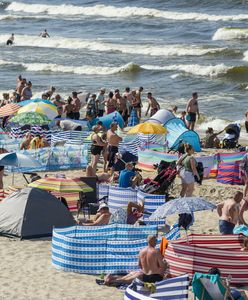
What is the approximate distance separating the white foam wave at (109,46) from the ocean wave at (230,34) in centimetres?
357

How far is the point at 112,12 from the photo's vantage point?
5941 cm

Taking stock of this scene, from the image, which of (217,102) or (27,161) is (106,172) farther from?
(217,102)

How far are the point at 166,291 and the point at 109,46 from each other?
3459 centimetres

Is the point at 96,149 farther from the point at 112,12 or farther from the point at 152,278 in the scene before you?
the point at 112,12

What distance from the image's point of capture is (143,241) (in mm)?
12570

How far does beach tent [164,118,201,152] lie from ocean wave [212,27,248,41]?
25704mm

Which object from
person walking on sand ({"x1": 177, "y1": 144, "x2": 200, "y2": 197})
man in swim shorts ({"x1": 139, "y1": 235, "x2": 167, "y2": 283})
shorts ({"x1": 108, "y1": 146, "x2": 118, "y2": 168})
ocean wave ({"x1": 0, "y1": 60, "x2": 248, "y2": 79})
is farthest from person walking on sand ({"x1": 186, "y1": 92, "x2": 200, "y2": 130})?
ocean wave ({"x1": 0, "y1": 60, "x2": 248, "y2": 79})

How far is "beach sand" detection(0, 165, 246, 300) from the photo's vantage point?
39.3ft

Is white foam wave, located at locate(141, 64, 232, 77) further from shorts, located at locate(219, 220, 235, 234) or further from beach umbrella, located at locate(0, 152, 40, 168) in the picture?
shorts, located at locate(219, 220, 235, 234)

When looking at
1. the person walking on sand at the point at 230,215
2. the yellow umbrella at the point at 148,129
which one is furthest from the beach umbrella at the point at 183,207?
the yellow umbrella at the point at 148,129

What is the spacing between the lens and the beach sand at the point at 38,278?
12.0m

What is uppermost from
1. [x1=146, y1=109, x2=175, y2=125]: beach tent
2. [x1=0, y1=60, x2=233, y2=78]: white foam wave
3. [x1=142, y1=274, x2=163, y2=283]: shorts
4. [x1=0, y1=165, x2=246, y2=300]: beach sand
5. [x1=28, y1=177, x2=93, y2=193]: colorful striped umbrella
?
[x1=146, y1=109, x2=175, y2=125]: beach tent

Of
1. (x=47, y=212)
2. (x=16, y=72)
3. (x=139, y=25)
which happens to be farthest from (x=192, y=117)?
(x=139, y=25)

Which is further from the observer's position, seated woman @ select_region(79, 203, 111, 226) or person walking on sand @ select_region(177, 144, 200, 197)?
person walking on sand @ select_region(177, 144, 200, 197)
